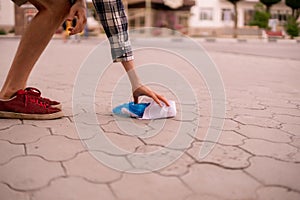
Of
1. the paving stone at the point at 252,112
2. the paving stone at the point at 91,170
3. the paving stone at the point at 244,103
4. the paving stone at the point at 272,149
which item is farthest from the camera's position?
the paving stone at the point at 244,103

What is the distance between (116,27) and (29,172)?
867mm

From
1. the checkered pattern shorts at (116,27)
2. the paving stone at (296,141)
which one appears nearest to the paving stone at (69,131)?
the checkered pattern shorts at (116,27)

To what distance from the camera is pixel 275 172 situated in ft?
3.68

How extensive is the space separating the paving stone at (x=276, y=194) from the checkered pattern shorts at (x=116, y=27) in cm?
94

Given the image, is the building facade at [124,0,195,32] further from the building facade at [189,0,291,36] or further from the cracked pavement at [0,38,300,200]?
the cracked pavement at [0,38,300,200]

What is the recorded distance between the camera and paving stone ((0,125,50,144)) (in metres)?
1.38

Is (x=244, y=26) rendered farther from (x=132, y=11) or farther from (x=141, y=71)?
(x=141, y=71)

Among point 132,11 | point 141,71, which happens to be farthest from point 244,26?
point 141,71

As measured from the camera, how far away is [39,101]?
1.72m

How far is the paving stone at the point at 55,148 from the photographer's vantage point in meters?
1.21

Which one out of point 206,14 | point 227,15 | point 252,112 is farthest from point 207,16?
point 252,112

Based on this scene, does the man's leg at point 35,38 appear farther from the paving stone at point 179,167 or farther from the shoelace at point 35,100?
the paving stone at point 179,167

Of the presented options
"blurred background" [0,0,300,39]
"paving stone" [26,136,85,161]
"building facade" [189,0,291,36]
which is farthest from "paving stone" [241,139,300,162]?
"building facade" [189,0,291,36]

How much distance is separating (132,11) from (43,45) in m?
26.4
